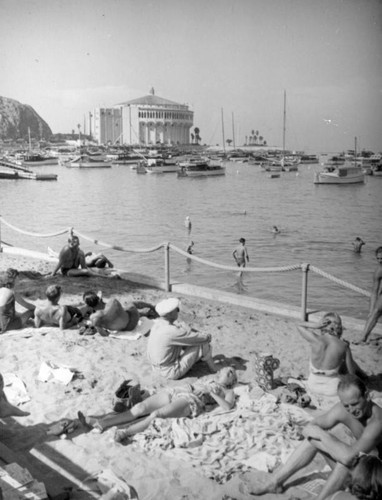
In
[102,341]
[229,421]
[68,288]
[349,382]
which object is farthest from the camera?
[68,288]

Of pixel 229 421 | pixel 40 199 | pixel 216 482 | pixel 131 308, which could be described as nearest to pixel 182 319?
pixel 131 308

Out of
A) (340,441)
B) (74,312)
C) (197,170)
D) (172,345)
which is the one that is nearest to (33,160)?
(197,170)

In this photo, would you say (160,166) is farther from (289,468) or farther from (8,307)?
(289,468)

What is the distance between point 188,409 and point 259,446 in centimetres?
76

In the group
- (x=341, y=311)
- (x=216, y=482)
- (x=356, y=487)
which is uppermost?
(x=356, y=487)

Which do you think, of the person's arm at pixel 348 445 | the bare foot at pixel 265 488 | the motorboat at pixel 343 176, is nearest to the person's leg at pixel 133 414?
the bare foot at pixel 265 488

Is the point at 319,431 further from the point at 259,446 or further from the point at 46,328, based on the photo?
the point at 46,328

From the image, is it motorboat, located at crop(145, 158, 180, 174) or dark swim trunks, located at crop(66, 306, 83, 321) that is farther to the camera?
motorboat, located at crop(145, 158, 180, 174)

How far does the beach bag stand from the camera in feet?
17.4

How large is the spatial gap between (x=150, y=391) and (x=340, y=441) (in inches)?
87.5

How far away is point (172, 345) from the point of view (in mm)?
5527

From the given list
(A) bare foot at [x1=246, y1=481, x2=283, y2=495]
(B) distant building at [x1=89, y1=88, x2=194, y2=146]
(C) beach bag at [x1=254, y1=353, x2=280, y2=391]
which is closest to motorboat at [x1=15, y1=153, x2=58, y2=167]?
(B) distant building at [x1=89, y1=88, x2=194, y2=146]

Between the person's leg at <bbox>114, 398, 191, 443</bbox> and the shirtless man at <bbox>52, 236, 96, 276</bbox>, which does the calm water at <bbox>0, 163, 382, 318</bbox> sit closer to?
the shirtless man at <bbox>52, 236, 96, 276</bbox>

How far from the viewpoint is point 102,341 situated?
661 centimetres
